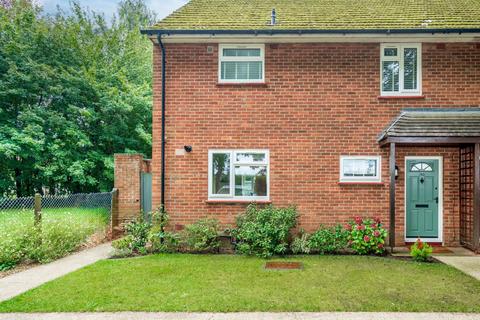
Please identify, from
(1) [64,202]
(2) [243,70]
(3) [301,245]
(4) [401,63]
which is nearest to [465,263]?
(3) [301,245]

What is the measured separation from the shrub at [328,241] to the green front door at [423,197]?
2.07 m

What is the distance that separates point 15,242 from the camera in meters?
6.56

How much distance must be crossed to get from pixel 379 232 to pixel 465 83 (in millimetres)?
4363

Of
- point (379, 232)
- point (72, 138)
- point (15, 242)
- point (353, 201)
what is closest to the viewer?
point (15, 242)

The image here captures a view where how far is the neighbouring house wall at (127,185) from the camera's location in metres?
9.99

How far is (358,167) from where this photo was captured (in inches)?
322

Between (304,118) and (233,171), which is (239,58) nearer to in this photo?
(304,118)

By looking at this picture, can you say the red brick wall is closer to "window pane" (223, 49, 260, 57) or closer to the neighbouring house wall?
"window pane" (223, 49, 260, 57)

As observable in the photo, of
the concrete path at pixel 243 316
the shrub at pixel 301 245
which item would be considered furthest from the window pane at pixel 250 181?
the concrete path at pixel 243 316

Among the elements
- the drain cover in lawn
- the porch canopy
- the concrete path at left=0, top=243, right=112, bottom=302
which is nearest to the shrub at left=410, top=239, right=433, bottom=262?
the porch canopy

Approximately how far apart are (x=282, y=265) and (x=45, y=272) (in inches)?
177

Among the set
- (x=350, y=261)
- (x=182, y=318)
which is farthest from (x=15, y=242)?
(x=350, y=261)

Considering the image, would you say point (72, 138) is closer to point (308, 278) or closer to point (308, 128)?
point (308, 128)

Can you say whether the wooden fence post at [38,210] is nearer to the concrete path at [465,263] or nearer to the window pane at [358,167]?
the window pane at [358,167]
